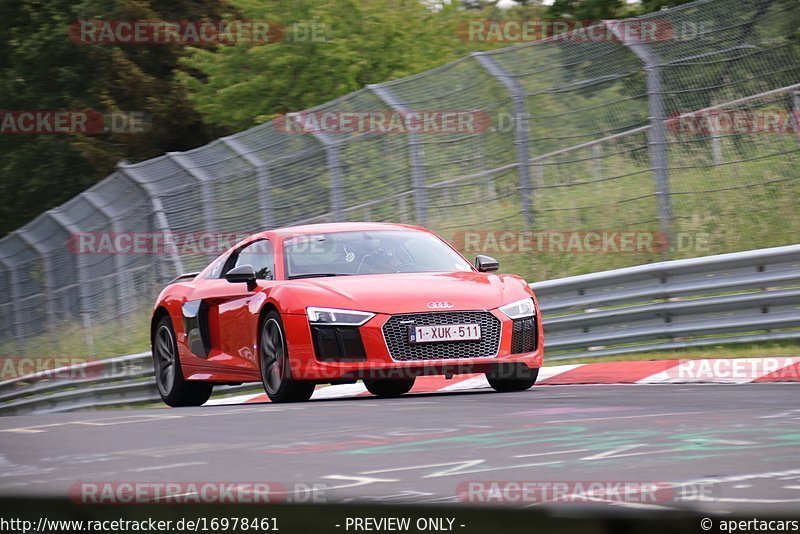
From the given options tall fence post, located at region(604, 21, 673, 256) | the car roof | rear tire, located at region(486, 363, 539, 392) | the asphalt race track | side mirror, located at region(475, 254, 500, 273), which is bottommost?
rear tire, located at region(486, 363, 539, 392)

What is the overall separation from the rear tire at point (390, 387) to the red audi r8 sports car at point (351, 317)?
11 millimetres

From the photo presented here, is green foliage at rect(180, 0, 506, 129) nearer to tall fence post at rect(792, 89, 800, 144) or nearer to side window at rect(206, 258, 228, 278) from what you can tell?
tall fence post at rect(792, 89, 800, 144)

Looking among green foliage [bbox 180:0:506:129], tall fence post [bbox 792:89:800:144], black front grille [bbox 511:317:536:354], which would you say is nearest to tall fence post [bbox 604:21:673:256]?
tall fence post [bbox 792:89:800:144]

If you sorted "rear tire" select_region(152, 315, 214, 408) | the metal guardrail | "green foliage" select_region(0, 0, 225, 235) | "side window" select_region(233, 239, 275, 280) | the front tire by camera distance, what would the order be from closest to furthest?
the front tire
"side window" select_region(233, 239, 275, 280)
the metal guardrail
"rear tire" select_region(152, 315, 214, 408)
"green foliage" select_region(0, 0, 225, 235)

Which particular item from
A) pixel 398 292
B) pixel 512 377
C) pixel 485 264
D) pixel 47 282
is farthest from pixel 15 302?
pixel 398 292

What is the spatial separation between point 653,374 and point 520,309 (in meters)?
1.37

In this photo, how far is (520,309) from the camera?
970 centimetres

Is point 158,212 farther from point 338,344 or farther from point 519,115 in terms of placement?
point 338,344

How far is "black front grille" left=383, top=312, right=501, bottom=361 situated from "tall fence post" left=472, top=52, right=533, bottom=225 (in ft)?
16.8

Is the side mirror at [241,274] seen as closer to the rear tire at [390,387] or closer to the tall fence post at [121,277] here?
Result: the rear tire at [390,387]

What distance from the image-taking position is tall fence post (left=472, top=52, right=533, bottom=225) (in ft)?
46.6

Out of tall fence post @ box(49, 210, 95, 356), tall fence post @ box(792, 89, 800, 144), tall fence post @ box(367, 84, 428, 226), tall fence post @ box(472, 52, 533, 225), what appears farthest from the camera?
tall fence post @ box(49, 210, 95, 356)

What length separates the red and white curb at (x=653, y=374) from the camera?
983 centimetres

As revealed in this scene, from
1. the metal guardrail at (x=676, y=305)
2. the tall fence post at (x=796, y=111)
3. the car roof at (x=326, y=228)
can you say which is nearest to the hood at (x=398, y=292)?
the car roof at (x=326, y=228)
